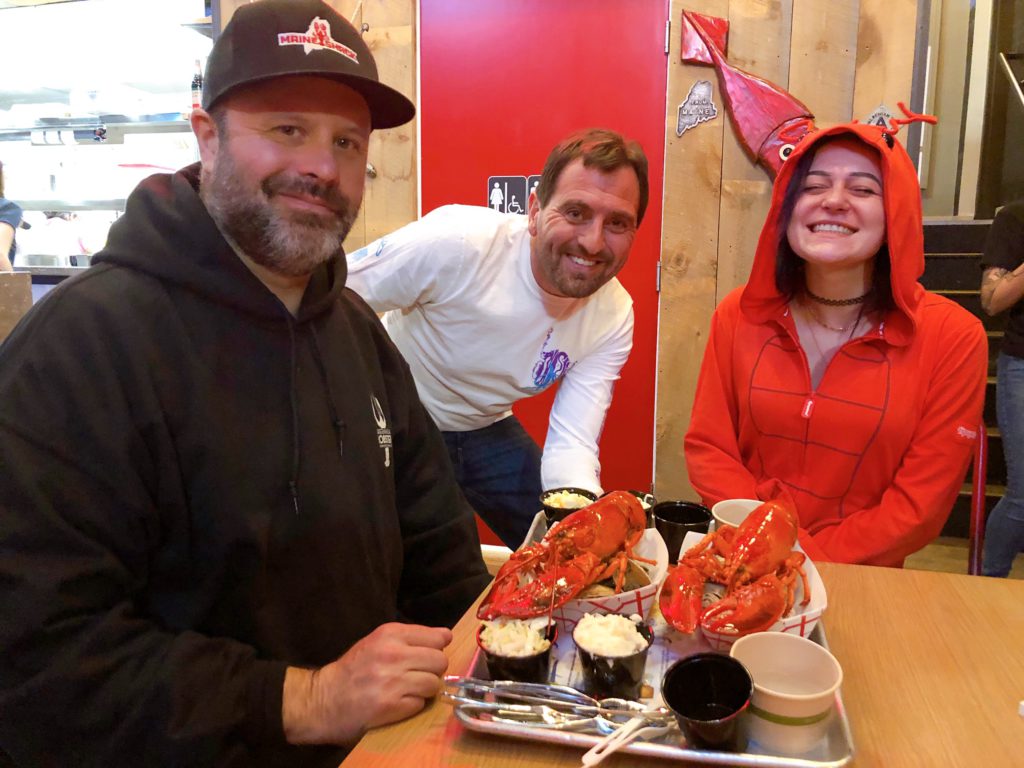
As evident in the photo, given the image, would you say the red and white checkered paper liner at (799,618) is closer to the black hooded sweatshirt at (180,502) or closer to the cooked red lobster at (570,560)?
the cooked red lobster at (570,560)

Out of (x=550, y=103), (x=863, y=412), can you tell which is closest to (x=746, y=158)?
(x=550, y=103)

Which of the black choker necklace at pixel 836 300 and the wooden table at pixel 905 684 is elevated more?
the black choker necklace at pixel 836 300

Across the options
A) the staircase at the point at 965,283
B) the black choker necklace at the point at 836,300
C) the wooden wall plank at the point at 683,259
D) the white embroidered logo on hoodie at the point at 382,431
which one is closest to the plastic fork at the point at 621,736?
the white embroidered logo on hoodie at the point at 382,431

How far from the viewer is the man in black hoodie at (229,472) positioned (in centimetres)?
97

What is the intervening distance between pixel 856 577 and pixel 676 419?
73.4 inches

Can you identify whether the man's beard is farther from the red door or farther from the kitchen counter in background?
the kitchen counter in background

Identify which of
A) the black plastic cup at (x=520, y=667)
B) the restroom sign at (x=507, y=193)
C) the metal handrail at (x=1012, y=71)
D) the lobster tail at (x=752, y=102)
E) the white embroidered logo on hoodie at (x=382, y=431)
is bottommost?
the black plastic cup at (x=520, y=667)

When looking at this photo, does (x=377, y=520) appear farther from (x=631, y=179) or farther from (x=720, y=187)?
(x=720, y=187)

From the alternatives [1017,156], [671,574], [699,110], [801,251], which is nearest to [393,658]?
[671,574]

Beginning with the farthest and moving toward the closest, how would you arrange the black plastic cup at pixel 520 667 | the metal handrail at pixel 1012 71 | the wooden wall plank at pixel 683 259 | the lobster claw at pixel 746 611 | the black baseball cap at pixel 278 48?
the metal handrail at pixel 1012 71
the wooden wall plank at pixel 683 259
the black baseball cap at pixel 278 48
the lobster claw at pixel 746 611
the black plastic cup at pixel 520 667

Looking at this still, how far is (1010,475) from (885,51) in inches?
69.0

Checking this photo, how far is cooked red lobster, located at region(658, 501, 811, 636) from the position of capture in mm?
1064

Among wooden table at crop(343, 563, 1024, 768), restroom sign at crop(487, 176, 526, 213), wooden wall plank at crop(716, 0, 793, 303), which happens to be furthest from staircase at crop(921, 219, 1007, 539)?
wooden table at crop(343, 563, 1024, 768)

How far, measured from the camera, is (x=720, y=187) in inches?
120
